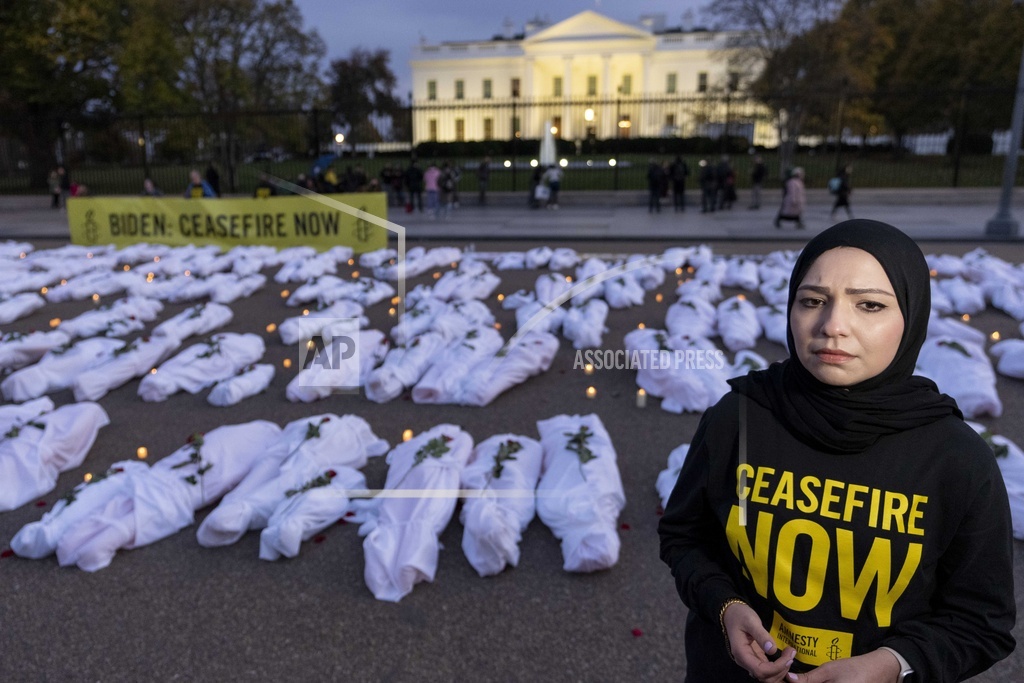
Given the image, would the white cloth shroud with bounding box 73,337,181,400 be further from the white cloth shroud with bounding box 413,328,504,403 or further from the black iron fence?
the black iron fence

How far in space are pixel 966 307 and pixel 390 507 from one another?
7.64 m

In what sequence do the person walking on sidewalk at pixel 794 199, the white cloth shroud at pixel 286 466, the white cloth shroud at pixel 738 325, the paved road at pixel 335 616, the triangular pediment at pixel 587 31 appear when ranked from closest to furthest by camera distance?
1. the paved road at pixel 335 616
2. the white cloth shroud at pixel 286 466
3. the white cloth shroud at pixel 738 325
4. the person walking on sidewalk at pixel 794 199
5. the triangular pediment at pixel 587 31

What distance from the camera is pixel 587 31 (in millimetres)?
63250

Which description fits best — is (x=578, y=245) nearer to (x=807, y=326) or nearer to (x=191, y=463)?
(x=191, y=463)

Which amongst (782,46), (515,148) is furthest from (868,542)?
(782,46)

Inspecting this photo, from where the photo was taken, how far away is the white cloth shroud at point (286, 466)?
13.3 ft

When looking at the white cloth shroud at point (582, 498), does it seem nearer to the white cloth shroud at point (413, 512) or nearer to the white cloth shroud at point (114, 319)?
the white cloth shroud at point (413, 512)

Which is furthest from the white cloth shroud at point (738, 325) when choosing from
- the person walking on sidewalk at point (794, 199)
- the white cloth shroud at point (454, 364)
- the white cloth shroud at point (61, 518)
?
the person walking on sidewalk at point (794, 199)

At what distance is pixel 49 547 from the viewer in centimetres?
390

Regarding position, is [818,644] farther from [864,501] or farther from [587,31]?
[587,31]

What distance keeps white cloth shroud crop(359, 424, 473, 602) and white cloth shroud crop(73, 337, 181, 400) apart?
11.1 feet

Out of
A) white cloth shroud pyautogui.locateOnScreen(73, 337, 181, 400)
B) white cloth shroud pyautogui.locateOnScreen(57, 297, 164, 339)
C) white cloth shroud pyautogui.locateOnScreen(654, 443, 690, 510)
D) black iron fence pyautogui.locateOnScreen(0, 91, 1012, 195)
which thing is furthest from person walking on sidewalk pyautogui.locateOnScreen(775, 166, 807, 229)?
white cloth shroud pyautogui.locateOnScreen(73, 337, 181, 400)

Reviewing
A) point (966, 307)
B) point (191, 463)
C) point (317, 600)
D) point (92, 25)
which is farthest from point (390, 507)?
point (92, 25)

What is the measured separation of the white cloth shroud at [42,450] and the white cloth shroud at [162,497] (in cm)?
93
